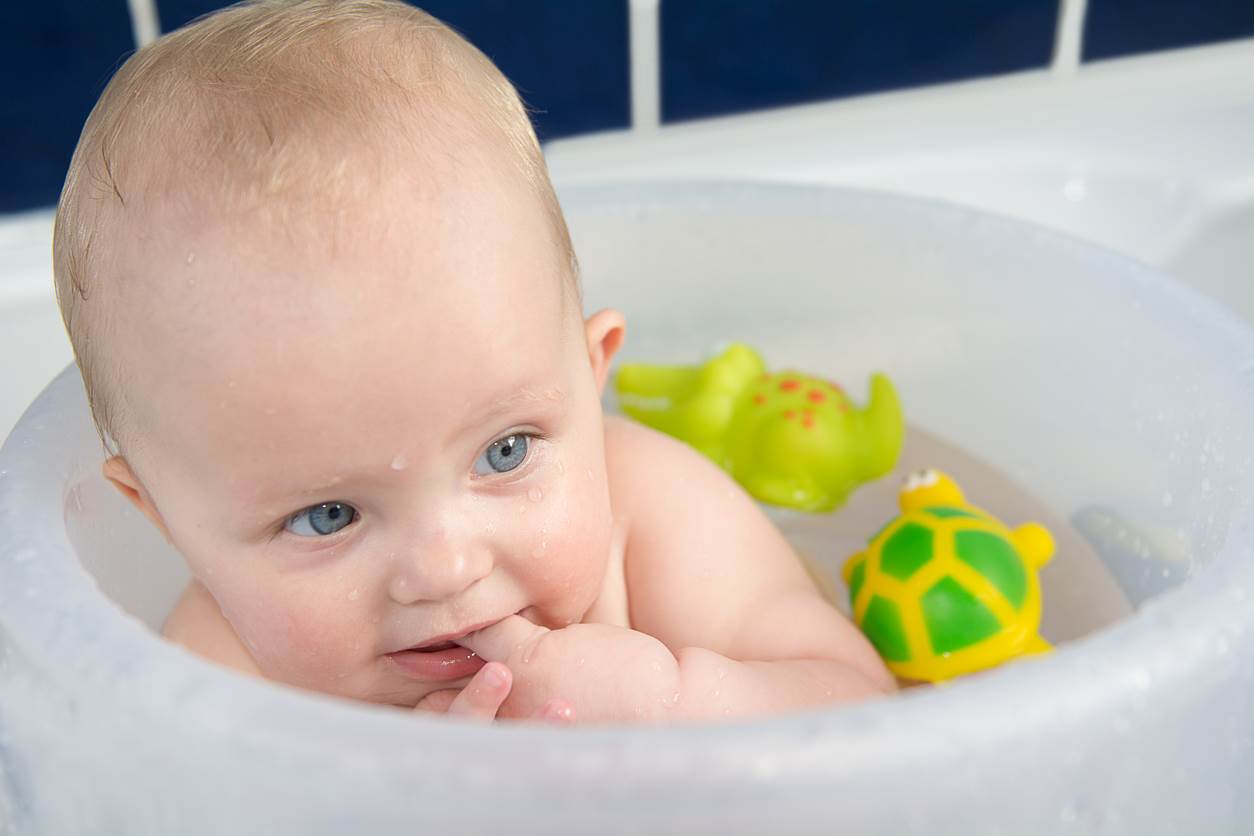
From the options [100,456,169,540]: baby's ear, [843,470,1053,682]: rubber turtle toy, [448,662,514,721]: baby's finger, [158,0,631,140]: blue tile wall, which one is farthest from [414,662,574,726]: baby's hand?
[158,0,631,140]: blue tile wall

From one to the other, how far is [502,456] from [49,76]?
0.74m

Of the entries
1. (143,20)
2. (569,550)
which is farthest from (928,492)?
(143,20)

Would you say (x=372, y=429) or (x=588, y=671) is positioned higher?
(x=372, y=429)

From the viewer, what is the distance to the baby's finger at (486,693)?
0.71m

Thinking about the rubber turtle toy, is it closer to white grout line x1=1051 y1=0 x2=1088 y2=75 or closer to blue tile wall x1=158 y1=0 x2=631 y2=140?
blue tile wall x1=158 y1=0 x2=631 y2=140

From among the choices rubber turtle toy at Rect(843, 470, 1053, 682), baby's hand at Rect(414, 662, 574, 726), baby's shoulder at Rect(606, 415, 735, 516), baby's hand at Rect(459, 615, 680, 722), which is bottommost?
rubber turtle toy at Rect(843, 470, 1053, 682)

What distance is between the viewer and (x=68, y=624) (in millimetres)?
659

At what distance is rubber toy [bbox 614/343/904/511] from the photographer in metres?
1.16

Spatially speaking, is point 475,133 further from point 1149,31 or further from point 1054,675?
point 1149,31

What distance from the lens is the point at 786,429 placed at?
3.78ft

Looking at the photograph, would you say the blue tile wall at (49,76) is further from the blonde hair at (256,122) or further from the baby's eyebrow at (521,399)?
the baby's eyebrow at (521,399)

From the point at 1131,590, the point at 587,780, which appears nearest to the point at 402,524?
the point at 587,780

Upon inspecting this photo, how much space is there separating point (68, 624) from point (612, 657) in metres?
0.28

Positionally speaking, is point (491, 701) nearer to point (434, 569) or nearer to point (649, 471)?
point (434, 569)
